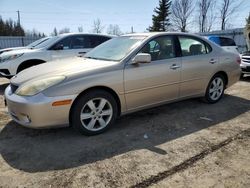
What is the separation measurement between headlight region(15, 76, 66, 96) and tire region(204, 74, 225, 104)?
3.21 m

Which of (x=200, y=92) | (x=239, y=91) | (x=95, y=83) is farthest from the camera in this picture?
(x=239, y=91)

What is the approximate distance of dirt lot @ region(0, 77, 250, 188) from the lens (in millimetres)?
2736

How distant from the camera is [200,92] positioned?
17.2 ft

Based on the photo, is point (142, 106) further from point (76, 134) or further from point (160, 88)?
point (76, 134)

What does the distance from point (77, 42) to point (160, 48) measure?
4141 millimetres

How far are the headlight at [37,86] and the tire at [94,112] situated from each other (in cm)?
41

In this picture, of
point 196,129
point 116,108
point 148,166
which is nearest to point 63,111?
point 116,108

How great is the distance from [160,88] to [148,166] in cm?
177

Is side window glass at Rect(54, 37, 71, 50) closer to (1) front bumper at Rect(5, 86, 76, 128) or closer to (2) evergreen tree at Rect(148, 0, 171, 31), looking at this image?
(1) front bumper at Rect(5, 86, 76, 128)

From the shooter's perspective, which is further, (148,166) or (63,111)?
(63,111)

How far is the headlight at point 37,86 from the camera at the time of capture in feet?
11.3

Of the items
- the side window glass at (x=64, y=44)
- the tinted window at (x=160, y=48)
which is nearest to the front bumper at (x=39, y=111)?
the tinted window at (x=160, y=48)

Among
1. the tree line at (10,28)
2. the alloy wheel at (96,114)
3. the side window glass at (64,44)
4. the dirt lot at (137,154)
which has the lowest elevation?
the dirt lot at (137,154)

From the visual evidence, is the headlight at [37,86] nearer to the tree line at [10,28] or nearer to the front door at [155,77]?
the front door at [155,77]
